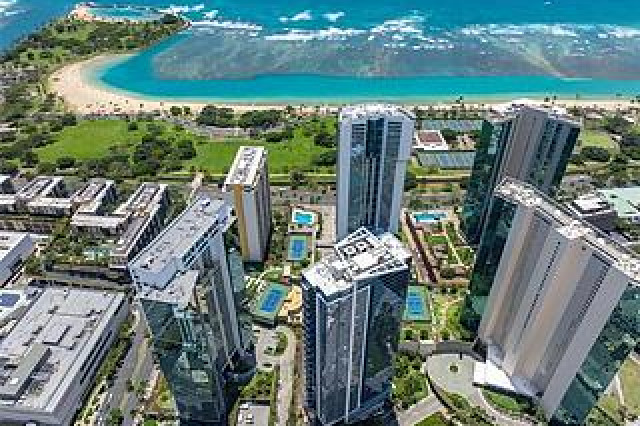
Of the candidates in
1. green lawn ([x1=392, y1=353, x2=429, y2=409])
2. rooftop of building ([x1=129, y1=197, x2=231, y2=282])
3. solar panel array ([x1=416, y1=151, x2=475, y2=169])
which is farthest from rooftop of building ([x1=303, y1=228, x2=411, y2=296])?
solar panel array ([x1=416, y1=151, x2=475, y2=169])

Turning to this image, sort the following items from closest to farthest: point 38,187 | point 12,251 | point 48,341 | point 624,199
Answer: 1. point 48,341
2. point 12,251
3. point 624,199
4. point 38,187

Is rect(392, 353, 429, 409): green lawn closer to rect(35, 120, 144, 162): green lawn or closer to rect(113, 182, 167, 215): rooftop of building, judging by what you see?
rect(113, 182, 167, 215): rooftop of building

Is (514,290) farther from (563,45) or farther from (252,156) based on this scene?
(563,45)

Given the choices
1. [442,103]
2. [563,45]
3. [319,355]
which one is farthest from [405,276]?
[563,45]

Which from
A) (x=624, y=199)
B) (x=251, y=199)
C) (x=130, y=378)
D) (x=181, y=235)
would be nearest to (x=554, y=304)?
(x=181, y=235)

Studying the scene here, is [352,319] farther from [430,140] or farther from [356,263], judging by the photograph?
[430,140]

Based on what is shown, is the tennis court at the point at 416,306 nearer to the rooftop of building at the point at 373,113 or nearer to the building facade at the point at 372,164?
the building facade at the point at 372,164
